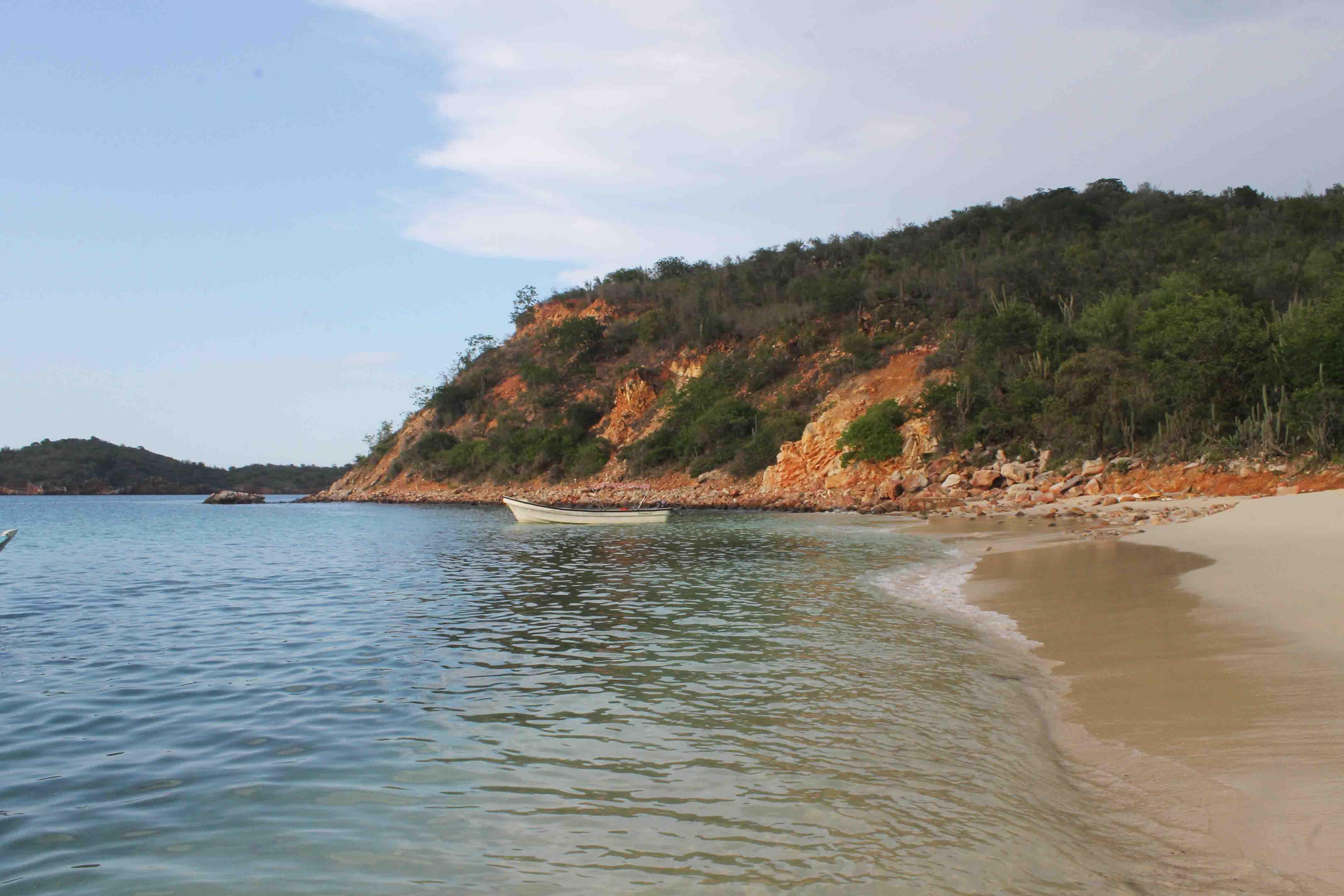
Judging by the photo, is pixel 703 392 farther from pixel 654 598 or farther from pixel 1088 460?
pixel 654 598

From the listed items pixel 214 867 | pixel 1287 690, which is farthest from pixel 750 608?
pixel 214 867

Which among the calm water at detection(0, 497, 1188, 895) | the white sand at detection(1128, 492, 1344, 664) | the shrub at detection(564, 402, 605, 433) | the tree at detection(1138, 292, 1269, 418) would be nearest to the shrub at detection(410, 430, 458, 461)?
the shrub at detection(564, 402, 605, 433)

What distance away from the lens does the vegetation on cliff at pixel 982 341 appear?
28.9 meters

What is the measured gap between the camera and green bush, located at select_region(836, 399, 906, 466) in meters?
39.8

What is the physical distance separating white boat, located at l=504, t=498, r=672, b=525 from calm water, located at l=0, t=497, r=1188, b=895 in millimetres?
18305

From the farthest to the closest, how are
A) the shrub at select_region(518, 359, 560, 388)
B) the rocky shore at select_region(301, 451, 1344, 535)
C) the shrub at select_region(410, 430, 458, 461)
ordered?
the shrub at select_region(410, 430, 458, 461), the shrub at select_region(518, 359, 560, 388), the rocky shore at select_region(301, 451, 1344, 535)

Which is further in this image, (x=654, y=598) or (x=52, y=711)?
(x=654, y=598)

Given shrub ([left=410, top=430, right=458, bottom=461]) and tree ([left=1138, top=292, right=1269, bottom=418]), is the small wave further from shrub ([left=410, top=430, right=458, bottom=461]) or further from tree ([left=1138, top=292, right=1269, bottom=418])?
shrub ([left=410, top=430, right=458, bottom=461])

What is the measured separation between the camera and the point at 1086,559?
1509 cm

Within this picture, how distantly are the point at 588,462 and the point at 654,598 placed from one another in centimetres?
4522

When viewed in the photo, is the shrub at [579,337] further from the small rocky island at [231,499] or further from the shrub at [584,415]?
the small rocky island at [231,499]

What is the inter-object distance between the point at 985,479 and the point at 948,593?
22.8 metres

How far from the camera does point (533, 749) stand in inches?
231

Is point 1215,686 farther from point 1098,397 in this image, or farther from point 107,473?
point 107,473
